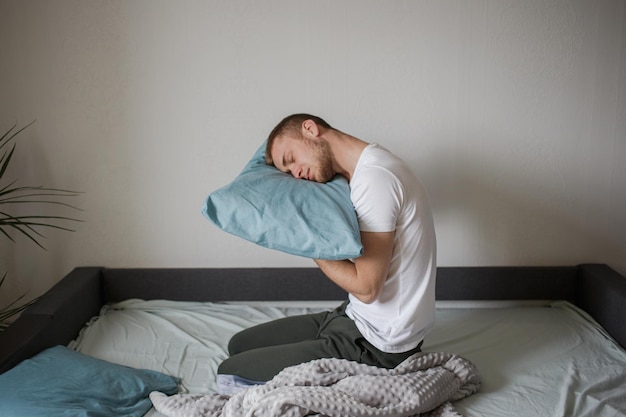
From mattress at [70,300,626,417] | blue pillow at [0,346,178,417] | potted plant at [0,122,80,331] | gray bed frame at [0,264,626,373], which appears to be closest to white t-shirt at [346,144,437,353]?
mattress at [70,300,626,417]

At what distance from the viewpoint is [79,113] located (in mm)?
2596

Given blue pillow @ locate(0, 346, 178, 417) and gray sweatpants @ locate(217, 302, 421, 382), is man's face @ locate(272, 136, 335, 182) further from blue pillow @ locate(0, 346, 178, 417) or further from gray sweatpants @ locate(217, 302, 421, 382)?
blue pillow @ locate(0, 346, 178, 417)

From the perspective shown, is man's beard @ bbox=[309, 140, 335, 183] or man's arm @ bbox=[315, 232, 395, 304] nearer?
man's arm @ bbox=[315, 232, 395, 304]

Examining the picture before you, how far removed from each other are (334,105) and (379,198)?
0.96 m

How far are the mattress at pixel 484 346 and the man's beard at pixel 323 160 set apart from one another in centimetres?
75

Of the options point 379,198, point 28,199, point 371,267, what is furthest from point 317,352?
point 28,199

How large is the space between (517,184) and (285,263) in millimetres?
1016

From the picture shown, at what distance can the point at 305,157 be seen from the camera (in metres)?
1.83

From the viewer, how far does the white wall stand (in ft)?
8.16

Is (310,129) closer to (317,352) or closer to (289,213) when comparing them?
(289,213)

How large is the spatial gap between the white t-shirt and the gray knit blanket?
10 cm

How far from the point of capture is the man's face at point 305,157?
5.93ft

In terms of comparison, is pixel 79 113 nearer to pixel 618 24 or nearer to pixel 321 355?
pixel 321 355

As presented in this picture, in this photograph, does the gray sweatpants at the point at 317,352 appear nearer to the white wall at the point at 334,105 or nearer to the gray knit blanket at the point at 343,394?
Result: the gray knit blanket at the point at 343,394
